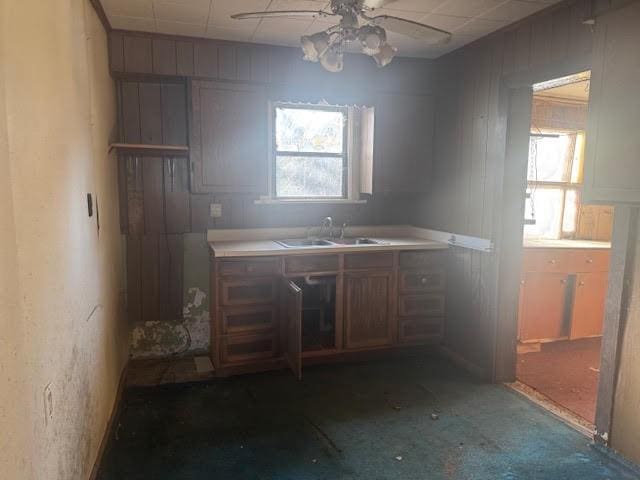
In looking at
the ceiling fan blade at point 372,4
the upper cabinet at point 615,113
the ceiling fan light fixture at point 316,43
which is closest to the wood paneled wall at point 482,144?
the upper cabinet at point 615,113

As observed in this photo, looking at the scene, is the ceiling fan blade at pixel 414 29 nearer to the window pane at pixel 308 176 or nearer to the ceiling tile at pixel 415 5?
the ceiling tile at pixel 415 5

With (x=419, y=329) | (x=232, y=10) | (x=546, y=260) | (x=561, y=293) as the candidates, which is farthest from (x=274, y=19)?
(x=561, y=293)

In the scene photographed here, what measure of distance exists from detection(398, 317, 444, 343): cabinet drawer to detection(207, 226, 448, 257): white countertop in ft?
1.83

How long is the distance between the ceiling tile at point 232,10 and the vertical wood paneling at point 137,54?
0.51 m

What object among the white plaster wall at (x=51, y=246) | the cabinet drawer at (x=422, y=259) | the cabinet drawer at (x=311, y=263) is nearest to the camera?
the white plaster wall at (x=51, y=246)

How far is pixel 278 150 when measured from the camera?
12.1 ft

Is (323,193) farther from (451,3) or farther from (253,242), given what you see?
(451,3)

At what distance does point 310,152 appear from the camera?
3.77 metres

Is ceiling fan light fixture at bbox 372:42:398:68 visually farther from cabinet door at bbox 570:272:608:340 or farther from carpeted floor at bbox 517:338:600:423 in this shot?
cabinet door at bbox 570:272:608:340

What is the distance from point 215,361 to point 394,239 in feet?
5.55

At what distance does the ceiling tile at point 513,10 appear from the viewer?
2.56m

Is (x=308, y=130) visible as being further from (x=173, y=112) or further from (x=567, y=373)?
(x=567, y=373)

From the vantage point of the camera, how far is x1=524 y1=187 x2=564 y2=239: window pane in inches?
175

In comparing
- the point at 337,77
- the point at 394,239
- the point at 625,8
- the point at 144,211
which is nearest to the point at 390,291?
the point at 394,239
